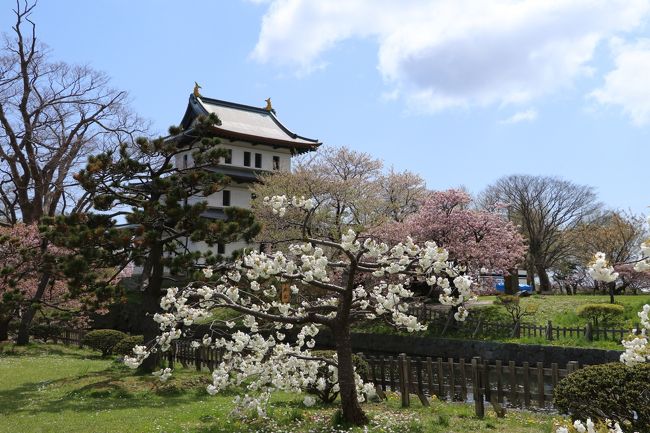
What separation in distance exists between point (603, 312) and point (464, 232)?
838 centimetres

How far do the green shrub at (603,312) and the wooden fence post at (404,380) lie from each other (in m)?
16.4

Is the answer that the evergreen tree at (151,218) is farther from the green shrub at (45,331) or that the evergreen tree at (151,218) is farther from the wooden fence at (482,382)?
the green shrub at (45,331)

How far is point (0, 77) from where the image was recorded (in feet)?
106

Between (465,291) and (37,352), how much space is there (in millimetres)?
23705

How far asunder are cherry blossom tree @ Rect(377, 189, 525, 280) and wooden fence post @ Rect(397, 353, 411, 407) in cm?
Result: 1773

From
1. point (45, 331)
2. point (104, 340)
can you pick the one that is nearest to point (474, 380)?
point (104, 340)

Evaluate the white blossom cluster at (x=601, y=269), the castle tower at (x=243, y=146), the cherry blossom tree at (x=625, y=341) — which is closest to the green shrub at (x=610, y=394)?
the cherry blossom tree at (x=625, y=341)

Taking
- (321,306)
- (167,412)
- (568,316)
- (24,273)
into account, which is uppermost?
(24,273)

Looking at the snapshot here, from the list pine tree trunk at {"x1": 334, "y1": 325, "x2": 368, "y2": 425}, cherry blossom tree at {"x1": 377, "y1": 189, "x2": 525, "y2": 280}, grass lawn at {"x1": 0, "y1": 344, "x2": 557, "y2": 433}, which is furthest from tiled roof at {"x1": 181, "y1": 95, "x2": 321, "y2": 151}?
pine tree trunk at {"x1": 334, "y1": 325, "x2": 368, "y2": 425}

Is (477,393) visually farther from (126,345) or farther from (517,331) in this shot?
(126,345)

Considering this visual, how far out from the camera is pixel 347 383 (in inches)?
420

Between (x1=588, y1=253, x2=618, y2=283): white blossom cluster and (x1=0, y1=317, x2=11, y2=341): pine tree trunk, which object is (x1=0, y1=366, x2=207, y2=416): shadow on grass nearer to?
(x1=588, y1=253, x2=618, y2=283): white blossom cluster

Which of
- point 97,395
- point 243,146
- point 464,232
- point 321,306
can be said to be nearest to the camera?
point 321,306

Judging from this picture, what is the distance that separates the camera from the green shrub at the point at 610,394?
924 centimetres
